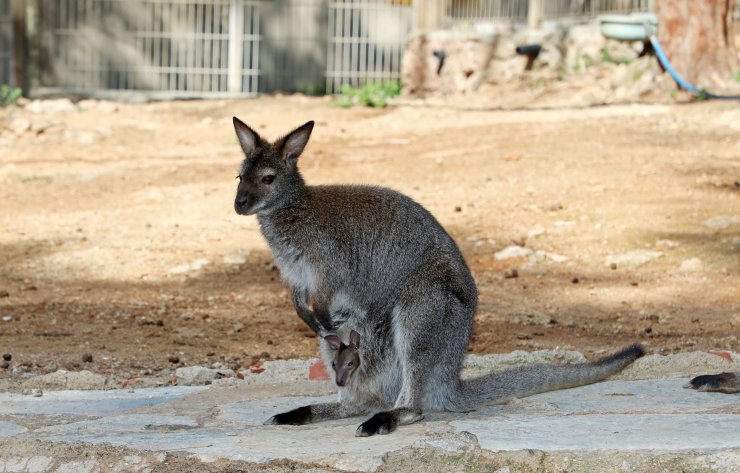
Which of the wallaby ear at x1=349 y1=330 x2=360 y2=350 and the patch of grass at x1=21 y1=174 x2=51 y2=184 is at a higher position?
the wallaby ear at x1=349 y1=330 x2=360 y2=350

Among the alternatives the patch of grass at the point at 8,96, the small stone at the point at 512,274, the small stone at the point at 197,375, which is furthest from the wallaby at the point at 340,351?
the patch of grass at the point at 8,96

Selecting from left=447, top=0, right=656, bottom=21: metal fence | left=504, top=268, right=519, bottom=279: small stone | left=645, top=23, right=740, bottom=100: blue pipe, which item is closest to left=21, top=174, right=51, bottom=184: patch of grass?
left=504, top=268, right=519, bottom=279: small stone

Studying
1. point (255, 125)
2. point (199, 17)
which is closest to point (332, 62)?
point (199, 17)

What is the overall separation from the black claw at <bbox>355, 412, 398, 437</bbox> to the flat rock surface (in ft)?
0.12

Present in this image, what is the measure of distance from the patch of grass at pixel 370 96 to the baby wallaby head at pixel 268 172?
393 inches

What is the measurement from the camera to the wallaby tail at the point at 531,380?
14.0ft

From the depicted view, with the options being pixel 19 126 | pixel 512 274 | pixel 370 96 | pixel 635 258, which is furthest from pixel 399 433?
pixel 370 96

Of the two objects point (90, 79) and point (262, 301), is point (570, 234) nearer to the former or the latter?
point (262, 301)

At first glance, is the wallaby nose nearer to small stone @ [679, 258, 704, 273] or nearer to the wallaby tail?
the wallaby tail

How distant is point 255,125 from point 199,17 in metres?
5.80

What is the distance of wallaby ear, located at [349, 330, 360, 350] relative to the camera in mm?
4203

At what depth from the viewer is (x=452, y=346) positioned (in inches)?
162

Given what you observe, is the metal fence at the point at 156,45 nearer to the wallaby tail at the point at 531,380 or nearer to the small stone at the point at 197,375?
the small stone at the point at 197,375

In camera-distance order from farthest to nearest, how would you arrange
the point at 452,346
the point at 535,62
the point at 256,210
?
the point at 535,62
the point at 256,210
the point at 452,346
